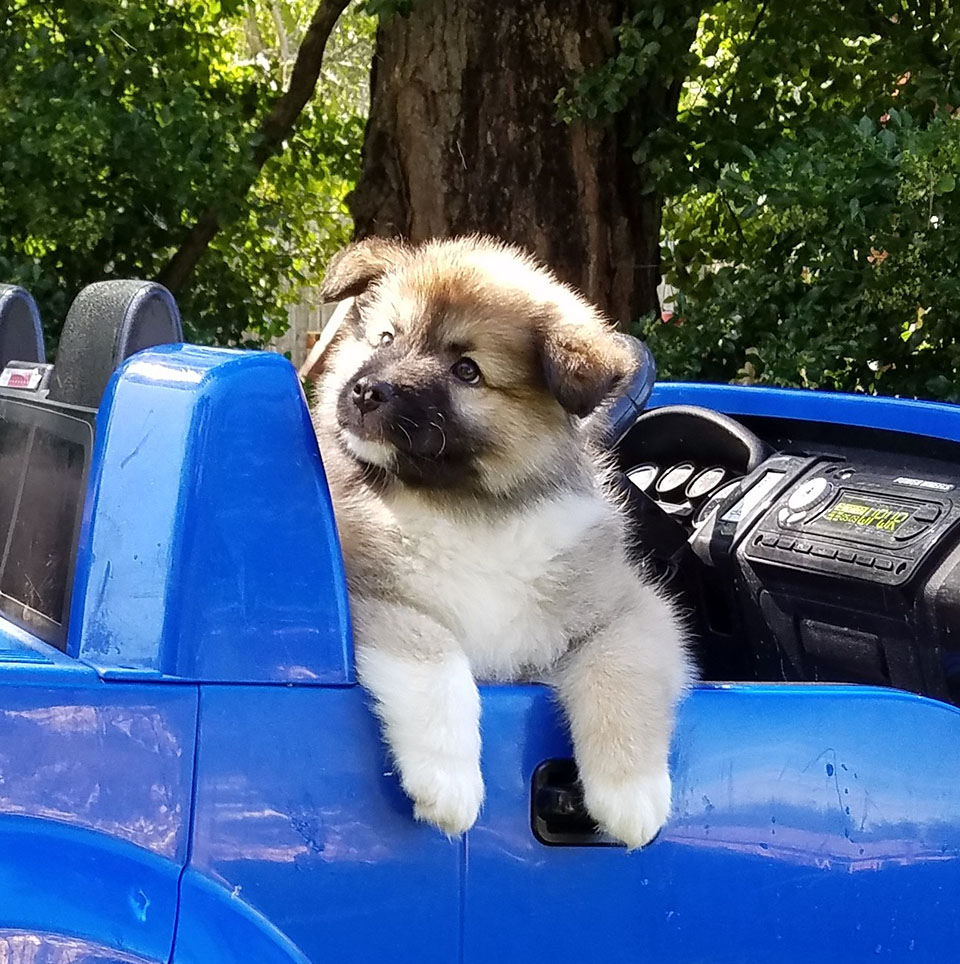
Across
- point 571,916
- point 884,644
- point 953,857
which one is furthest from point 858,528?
point 571,916

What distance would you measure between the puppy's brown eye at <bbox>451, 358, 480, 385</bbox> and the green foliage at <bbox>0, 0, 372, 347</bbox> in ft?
14.7

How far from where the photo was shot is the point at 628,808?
1.94 metres

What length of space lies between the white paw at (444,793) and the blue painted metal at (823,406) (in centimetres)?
182

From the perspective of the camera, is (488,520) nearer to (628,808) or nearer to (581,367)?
(581,367)

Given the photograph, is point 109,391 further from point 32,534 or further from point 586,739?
point 586,739

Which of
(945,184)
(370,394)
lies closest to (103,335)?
(370,394)

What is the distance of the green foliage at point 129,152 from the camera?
6.58 meters

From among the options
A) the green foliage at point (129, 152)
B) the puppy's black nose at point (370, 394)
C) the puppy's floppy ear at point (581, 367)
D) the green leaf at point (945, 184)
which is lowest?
the green foliage at point (129, 152)

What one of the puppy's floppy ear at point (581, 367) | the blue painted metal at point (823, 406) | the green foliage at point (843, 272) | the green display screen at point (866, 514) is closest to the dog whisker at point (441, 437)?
the puppy's floppy ear at point (581, 367)

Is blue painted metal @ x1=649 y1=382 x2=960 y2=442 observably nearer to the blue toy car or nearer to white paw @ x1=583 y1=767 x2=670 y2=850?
the blue toy car

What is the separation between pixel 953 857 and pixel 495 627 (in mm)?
863

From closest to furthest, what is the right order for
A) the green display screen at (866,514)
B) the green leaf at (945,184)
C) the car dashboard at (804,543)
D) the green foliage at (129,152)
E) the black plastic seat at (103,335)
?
the black plastic seat at (103,335) → the car dashboard at (804,543) → the green display screen at (866,514) → the green leaf at (945,184) → the green foliage at (129,152)

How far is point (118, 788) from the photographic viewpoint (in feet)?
5.49

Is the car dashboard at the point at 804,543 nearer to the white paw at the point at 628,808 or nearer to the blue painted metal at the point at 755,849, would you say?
→ the blue painted metal at the point at 755,849
